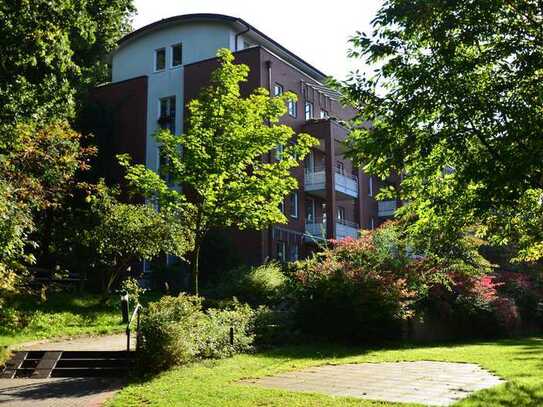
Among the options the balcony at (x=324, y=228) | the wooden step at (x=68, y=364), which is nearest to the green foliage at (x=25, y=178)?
the wooden step at (x=68, y=364)

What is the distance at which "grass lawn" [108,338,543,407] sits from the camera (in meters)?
8.84

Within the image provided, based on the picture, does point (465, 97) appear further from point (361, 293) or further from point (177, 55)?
point (177, 55)

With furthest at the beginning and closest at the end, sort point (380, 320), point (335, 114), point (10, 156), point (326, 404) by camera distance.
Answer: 1. point (335, 114)
2. point (380, 320)
3. point (10, 156)
4. point (326, 404)

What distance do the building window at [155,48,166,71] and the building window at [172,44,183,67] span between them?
26.2 inches

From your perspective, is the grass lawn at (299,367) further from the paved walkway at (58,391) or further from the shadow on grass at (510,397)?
the paved walkway at (58,391)

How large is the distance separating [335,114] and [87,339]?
25637 mm

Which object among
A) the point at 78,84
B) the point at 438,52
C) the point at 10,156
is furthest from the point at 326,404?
the point at 78,84

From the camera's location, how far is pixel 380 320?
17562 mm

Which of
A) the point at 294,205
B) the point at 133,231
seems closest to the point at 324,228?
the point at 294,205

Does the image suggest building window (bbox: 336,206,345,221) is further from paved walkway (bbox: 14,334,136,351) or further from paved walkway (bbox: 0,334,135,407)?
paved walkway (bbox: 0,334,135,407)

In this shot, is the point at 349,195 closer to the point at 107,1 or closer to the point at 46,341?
the point at 107,1

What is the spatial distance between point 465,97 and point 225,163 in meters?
11.5

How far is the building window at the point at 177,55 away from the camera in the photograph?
33.8 meters

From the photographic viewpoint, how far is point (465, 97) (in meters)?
7.03
